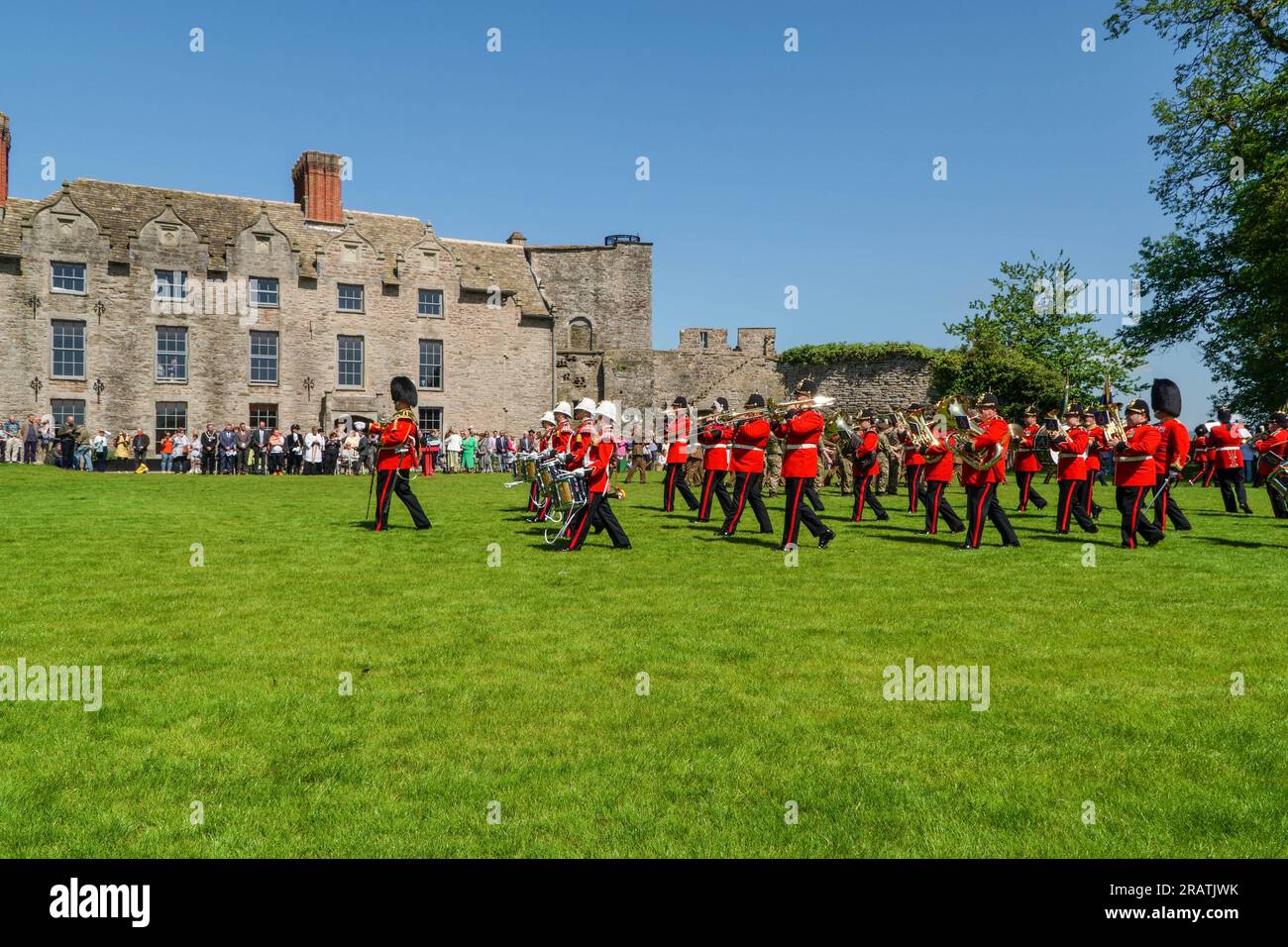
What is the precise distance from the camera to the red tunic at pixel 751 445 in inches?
→ 584

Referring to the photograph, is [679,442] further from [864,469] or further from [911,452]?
[911,452]

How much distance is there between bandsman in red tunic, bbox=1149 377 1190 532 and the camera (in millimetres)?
14000

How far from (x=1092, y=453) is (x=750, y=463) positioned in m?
6.96

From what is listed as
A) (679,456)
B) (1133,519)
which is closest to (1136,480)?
(1133,519)

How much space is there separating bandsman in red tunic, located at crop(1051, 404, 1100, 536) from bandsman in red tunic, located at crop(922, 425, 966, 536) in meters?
1.70

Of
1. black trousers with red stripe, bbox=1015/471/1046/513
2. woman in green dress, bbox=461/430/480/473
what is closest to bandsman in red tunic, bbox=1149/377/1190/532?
black trousers with red stripe, bbox=1015/471/1046/513

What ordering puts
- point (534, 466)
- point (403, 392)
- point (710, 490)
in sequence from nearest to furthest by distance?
point (403, 392) → point (534, 466) → point (710, 490)

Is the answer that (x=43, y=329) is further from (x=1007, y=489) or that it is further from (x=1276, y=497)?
(x=1276, y=497)

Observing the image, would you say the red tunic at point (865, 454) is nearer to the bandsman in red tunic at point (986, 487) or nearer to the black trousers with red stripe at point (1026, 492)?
the black trousers with red stripe at point (1026, 492)

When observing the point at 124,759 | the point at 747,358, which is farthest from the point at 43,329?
the point at 124,759

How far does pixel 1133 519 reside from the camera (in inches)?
551

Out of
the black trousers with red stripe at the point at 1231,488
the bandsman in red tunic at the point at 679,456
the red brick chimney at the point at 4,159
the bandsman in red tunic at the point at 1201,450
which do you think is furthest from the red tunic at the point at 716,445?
the red brick chimney at the point at 4,159

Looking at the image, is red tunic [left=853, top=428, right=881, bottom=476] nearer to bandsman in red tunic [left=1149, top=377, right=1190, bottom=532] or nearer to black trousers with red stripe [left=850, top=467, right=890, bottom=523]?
black trousers with red stripe [left=850, top=467, right=890, bottom=523]

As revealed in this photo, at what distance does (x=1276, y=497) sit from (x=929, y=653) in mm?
16588
